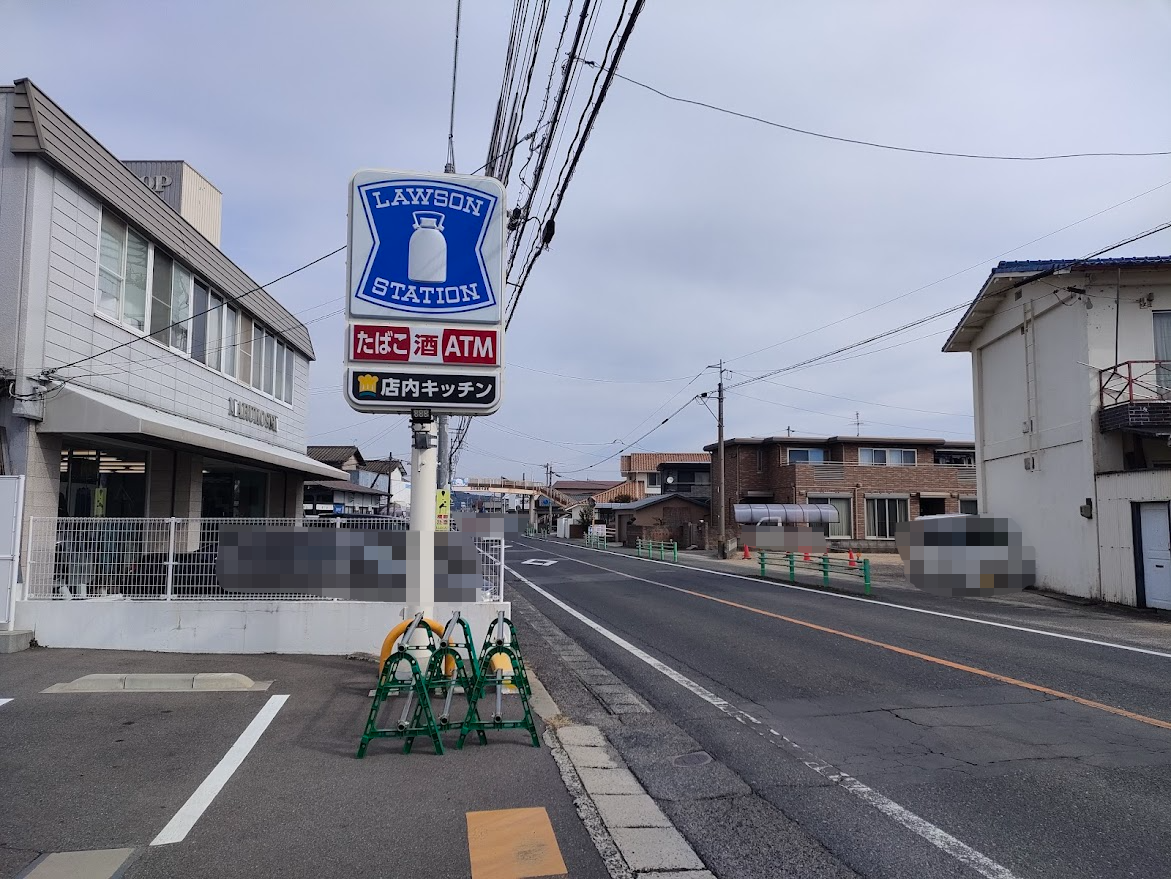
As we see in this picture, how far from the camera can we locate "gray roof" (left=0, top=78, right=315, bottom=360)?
32.6 ft

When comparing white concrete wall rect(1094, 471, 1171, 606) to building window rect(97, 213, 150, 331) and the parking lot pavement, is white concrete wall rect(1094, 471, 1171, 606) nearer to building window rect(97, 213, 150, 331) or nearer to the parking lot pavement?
Result: the parking lot pavement

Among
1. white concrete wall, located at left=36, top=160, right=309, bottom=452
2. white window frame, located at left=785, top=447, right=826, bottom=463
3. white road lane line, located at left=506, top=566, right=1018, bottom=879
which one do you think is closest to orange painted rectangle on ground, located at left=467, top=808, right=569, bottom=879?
white road lane line, located at left=506, top=566, right=1018, bottom=879

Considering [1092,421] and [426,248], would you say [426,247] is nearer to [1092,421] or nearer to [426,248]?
[426,248]

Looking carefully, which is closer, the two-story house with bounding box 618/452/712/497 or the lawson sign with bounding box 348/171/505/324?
the lawson sign with bounding box 348/171/505/324

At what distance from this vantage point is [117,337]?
1180 cm

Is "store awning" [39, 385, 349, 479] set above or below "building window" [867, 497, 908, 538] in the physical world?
above

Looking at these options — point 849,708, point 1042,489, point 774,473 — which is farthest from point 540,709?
point 774,473

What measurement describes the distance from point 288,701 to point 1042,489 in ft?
63.2

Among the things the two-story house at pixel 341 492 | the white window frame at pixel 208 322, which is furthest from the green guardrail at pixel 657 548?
the white window frame at pixel 208 322

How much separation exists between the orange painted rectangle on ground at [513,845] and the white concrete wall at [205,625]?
5.14 meters

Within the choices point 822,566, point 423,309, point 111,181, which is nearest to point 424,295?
point 423,309

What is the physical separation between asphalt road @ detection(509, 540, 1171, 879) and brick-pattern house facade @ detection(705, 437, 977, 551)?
96.6 ft

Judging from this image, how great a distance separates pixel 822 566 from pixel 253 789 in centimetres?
1923

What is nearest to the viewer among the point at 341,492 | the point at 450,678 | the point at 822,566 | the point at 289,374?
the point at 450,678
